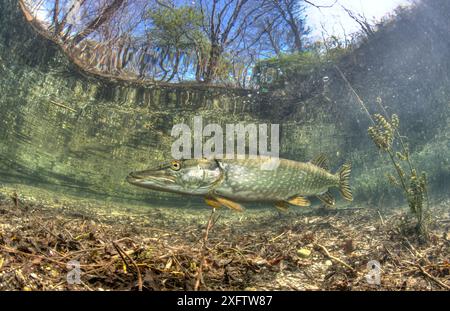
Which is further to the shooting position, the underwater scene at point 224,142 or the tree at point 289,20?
the tree at point 289,20

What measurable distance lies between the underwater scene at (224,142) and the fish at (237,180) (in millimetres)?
23

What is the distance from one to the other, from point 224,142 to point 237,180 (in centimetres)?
1809

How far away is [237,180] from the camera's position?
423 centimetres

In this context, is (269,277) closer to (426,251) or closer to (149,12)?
(426,251)

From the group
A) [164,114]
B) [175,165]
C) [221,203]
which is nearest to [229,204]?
[221,203]

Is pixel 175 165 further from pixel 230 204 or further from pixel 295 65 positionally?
pixel 295 65

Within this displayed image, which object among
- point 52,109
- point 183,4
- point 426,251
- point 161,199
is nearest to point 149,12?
point 183,4

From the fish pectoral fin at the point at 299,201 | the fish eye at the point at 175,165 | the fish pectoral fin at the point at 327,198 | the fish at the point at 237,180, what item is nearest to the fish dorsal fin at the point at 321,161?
the fish at the point at 237,180

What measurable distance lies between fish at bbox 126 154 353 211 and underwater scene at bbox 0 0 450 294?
2cm

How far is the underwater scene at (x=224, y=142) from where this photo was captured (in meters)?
2.82

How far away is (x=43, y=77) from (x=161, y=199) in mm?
10769

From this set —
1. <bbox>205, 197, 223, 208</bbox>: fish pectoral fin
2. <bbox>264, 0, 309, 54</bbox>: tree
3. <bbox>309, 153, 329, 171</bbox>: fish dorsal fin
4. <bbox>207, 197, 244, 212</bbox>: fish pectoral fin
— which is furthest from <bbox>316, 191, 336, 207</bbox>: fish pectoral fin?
<bbox>264, 0, 309, 54</bbox>: tree

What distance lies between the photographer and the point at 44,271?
7.65 feet

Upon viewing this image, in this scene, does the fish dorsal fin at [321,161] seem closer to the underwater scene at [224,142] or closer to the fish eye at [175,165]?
the underwater scene at [224,142]
